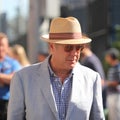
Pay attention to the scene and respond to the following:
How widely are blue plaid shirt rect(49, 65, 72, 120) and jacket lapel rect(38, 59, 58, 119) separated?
5 cm

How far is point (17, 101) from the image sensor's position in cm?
445

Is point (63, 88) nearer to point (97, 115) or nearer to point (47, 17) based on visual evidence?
point (97, 115)

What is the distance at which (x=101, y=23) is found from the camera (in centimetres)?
3209

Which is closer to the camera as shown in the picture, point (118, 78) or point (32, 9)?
point (118, 78)

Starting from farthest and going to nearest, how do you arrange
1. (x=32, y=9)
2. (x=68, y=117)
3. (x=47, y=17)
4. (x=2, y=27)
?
(x=2, y=27), (x=47, y=17), (x=32, y=9), (x=68, y=117)

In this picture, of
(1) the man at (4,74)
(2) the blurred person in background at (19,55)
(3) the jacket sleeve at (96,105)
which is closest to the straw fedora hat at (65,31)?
(3) the jacket sleeve at (96,105)

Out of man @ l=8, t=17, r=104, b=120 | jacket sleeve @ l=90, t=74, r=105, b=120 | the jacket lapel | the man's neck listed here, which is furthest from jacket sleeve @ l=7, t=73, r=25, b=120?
jacket sleeve @ l=90, t=74, r=105, b=120

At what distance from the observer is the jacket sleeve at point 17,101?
4.45 metres

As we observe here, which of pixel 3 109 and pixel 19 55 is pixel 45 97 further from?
pixel 19 55

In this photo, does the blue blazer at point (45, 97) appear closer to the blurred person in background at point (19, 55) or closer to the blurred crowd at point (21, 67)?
the blurred crowd at point (21, 67)

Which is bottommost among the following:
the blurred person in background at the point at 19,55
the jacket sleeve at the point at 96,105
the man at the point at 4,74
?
the blurred person in background at the point at 19,55

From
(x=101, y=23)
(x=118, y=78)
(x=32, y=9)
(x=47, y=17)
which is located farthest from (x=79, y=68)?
(x=101, y=23)

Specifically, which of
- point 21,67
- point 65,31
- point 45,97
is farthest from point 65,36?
point 21,67

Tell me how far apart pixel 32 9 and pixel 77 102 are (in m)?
5.48
